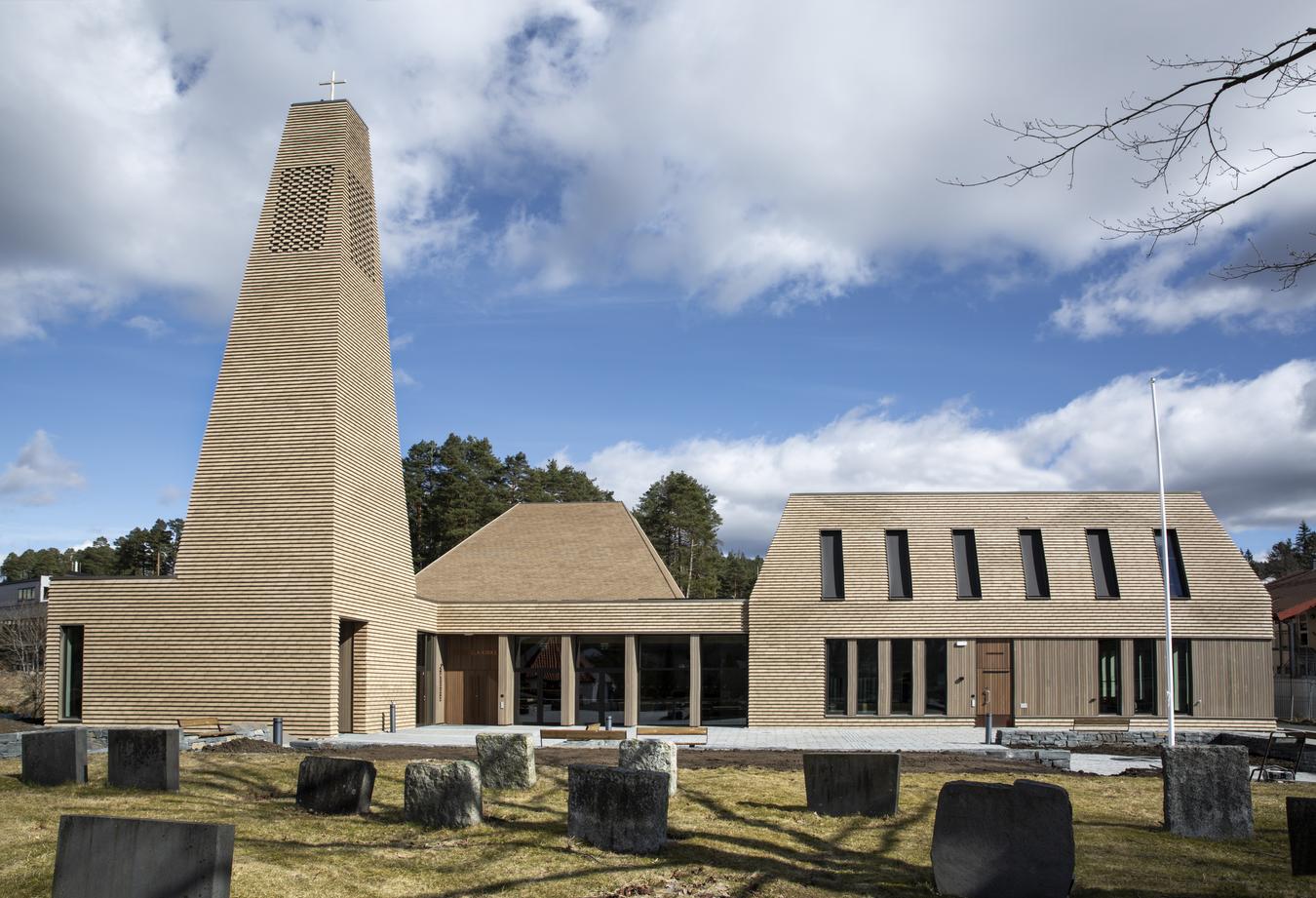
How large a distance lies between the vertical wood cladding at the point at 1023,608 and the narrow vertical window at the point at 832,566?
13.1 inches

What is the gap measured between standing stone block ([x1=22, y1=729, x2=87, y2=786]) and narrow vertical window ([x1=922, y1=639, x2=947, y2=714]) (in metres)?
24.2

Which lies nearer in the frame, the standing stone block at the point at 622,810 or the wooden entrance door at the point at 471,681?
the standing stone block at the point at 622,810

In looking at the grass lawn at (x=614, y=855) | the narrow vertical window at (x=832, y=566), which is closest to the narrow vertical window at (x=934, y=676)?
the narrow vertical window at (x=832, y=566)

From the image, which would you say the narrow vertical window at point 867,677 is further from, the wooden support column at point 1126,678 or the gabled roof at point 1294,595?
the gabled roof at point 1294,595

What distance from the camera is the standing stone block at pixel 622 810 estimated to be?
10922mm

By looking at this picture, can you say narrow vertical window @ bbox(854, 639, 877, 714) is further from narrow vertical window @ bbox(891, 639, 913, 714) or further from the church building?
narrow vertical window @ bbox(891, 639, 913, 714)

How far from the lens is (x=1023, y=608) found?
33000mm

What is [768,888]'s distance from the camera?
9.54 m

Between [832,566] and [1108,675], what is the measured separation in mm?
8865

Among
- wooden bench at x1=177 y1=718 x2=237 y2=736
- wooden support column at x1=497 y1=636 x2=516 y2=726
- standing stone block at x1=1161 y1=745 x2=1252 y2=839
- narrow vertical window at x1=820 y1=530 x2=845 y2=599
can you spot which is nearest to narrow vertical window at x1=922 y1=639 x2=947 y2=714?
narrow vertical window at x1=820 y1=530 x2=845 y2=599

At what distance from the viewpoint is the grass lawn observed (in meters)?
9.68

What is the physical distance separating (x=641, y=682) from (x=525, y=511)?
10.3 meters

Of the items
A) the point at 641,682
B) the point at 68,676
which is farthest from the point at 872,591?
the point at 68,676

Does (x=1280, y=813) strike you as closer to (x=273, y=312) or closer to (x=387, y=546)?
(x=387, y=546)
